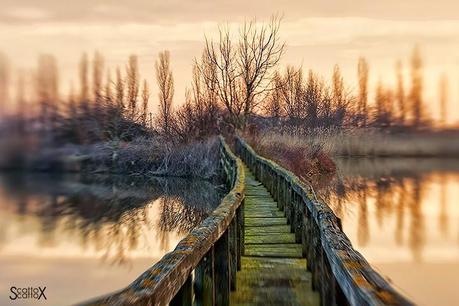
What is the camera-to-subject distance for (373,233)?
17500mm

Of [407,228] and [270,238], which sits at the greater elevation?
[270,238]

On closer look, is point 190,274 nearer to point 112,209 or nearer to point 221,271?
point 221,271

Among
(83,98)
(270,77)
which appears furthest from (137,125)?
(83,98)

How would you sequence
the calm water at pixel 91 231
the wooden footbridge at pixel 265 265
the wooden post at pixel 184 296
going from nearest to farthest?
the wooden footbridge at pixel 265 265 < the wooden post at pixel 184 296 < the calm water at pixel 91 231

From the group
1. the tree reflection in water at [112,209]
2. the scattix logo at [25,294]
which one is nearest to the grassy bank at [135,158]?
the tree reflection in water at [112,209]

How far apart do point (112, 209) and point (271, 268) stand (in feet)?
55.5

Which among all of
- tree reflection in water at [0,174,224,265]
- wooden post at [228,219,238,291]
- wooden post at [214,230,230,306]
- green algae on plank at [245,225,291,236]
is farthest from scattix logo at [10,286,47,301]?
wooden post at [214,230,230,306]

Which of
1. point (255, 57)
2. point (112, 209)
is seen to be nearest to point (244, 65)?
point (255, 57)

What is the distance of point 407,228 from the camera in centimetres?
1886

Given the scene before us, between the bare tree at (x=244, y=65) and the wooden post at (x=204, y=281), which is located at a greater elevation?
the bare tree at (x=244, y=65)

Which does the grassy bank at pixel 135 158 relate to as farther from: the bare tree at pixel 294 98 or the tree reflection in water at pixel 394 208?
the bare tree at pixel 294 98

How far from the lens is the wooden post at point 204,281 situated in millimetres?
4145

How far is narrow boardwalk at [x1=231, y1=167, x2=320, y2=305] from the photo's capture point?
583 centimetres

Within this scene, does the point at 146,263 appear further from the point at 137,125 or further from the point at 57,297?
the point at 137,125
